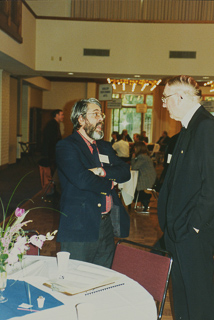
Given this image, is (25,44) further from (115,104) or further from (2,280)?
(2,280)

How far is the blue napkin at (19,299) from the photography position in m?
1.48

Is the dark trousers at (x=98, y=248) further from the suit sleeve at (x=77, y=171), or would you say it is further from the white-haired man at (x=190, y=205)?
the white-haired man at (x=190, y=205)

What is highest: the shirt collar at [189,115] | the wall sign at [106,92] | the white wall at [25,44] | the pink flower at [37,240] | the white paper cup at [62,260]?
the white wall at [25,44]

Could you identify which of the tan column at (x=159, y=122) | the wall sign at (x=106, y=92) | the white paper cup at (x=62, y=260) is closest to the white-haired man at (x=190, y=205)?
the white paper cup at (x=62, y=260)

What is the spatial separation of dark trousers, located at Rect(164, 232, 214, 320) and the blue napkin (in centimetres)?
87

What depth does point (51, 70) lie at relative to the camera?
37.8 ft

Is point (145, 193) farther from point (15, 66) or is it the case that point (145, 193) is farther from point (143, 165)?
point (15, 66)

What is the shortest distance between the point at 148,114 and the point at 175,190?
19.7 metres

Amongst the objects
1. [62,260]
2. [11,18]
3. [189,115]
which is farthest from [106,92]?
[62,260]

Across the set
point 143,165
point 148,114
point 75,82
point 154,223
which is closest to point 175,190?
point 154,223

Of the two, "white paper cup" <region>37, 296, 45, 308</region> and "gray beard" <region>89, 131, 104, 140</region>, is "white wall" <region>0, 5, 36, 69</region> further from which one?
"white paper cup" <region>37, 296, 45, 308</region>

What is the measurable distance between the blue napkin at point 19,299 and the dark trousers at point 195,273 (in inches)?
34.4

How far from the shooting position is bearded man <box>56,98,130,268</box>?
8.01 ft

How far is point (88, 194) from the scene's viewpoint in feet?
8.20
